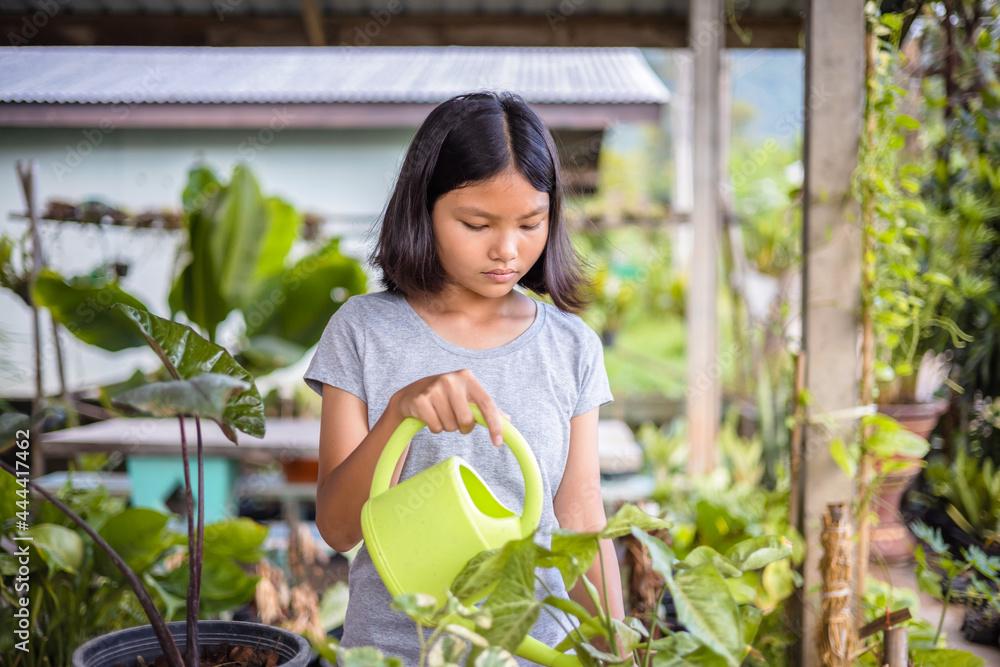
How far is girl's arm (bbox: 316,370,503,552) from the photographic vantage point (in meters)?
0.79

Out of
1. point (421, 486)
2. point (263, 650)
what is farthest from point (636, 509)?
point (263, 650)

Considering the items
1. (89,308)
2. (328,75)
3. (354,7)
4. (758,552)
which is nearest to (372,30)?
(354,7)

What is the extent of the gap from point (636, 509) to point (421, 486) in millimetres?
213

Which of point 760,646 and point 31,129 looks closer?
point 760,646

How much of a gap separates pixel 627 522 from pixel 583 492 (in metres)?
0.34

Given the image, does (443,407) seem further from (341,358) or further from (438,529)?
(341,358)

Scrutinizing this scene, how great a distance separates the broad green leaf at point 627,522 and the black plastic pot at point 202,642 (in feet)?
1.47

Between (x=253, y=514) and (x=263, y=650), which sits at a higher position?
(x=263, y=650)

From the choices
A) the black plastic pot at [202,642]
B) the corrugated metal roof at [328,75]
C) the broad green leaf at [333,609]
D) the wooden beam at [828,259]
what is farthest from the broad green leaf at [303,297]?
the black plastic pot at [202,642]

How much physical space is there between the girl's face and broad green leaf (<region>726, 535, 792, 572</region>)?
427 mm

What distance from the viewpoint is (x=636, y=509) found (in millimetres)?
766

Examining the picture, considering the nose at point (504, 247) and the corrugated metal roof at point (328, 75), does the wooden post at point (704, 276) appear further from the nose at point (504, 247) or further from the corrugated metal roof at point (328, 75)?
the nose at point (504, 247)

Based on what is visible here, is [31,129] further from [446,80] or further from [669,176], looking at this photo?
[669,176]

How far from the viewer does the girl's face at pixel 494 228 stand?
98 cm
